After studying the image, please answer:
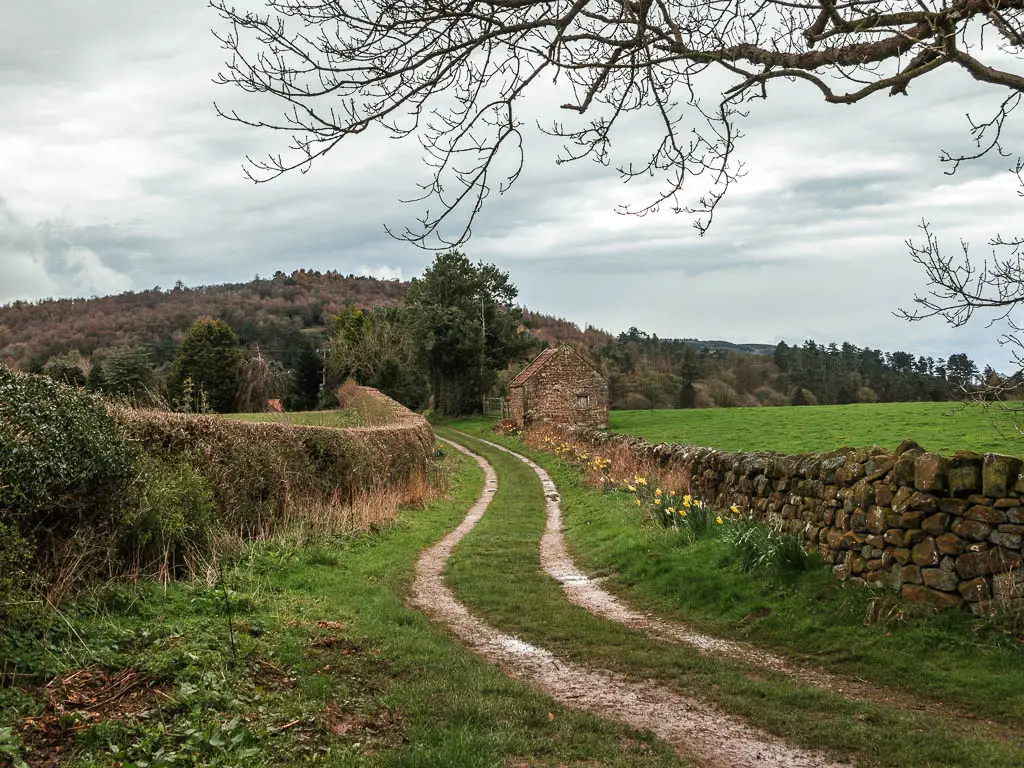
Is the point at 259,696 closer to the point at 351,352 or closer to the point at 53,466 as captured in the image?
the point at 53,466

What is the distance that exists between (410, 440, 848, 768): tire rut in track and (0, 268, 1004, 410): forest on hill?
33.7m

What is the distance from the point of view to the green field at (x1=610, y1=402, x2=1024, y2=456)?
23000 mm

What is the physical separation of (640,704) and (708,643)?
234 cm

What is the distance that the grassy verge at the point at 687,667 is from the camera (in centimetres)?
519

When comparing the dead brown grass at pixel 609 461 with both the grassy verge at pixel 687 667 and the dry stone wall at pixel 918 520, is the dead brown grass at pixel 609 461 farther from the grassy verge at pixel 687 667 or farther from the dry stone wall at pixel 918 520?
the dry stone wall at pixel 918 520

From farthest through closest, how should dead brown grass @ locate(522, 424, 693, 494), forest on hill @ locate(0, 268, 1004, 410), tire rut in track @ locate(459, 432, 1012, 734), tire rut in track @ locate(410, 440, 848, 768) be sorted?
forest on hill @ locate(0, 268, 1004, 410) → dead brown grass @ locate(522, 424, 693, 494) → tire rut in track @ locate(459, 432, 1012, 734) → tire rut in track @ locate(410, 440, 848, 768)

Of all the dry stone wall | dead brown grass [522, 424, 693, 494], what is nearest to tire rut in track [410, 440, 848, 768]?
the dry stone wall

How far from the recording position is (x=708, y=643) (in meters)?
8.12

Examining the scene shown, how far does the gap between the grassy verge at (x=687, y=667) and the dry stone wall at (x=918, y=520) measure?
0.87m

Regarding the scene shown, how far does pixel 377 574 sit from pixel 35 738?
703 centimetres

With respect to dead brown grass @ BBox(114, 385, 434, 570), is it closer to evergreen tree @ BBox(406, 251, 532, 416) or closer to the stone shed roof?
the stone shed roof

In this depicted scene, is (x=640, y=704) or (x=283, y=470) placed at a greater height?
(x=283, y=470)

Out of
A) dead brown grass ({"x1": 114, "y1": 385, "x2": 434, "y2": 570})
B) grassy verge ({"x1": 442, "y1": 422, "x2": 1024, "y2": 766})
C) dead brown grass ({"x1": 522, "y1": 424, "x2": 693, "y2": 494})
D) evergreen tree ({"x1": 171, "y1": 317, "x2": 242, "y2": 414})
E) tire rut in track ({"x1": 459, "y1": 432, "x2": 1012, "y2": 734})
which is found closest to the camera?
grassy verge ({"x1": 442, "y1": 422, "x2": 1024, "y2": 766})

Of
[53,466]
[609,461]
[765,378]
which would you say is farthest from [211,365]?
[765,378]
